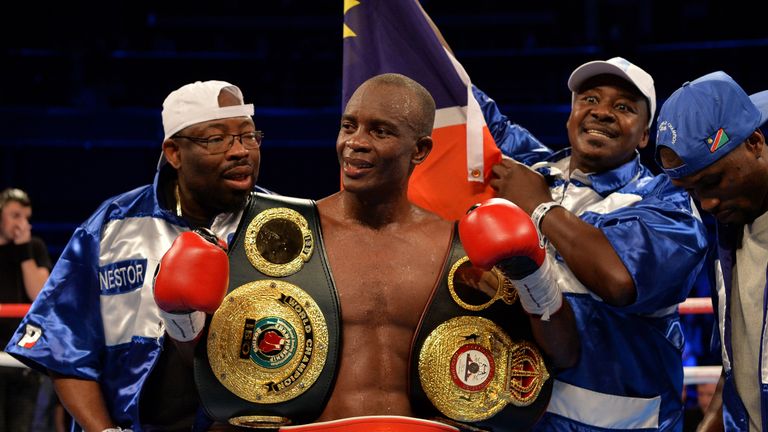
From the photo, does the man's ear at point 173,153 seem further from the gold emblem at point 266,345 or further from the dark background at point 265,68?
the dark background at point 265,68

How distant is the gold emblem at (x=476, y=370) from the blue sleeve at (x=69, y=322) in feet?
3.08

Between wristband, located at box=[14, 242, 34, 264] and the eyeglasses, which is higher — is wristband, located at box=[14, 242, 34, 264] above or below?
below

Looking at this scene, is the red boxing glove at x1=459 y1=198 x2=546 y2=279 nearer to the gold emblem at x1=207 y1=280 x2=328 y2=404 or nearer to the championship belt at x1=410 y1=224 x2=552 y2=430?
the championship belt at x1=410 y1=224 x2=552 y2=430

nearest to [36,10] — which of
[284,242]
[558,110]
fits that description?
[558,110]

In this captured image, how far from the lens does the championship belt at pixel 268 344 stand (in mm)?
1906

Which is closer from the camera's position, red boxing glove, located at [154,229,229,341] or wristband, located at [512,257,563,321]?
red boxing glove, located at [154,229,229,341]

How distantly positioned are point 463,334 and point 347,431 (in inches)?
13.5

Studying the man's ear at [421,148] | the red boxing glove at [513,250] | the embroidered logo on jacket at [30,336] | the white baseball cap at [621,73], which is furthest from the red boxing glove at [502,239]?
the embroidered logo on jacket at [30,336]

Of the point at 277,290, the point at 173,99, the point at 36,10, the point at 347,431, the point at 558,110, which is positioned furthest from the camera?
the point at 36,10

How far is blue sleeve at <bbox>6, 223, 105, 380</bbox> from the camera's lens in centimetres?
233

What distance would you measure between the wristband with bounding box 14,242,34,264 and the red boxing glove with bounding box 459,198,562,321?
10.6ft

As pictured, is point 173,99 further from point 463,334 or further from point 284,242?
point 463,334

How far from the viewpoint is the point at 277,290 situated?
1.97 meters

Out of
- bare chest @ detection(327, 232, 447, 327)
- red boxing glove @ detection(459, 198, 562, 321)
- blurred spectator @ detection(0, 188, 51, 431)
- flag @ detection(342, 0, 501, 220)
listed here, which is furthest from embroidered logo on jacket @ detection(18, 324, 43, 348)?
blurred spectator @ detection(0, 188, 51, 431)
